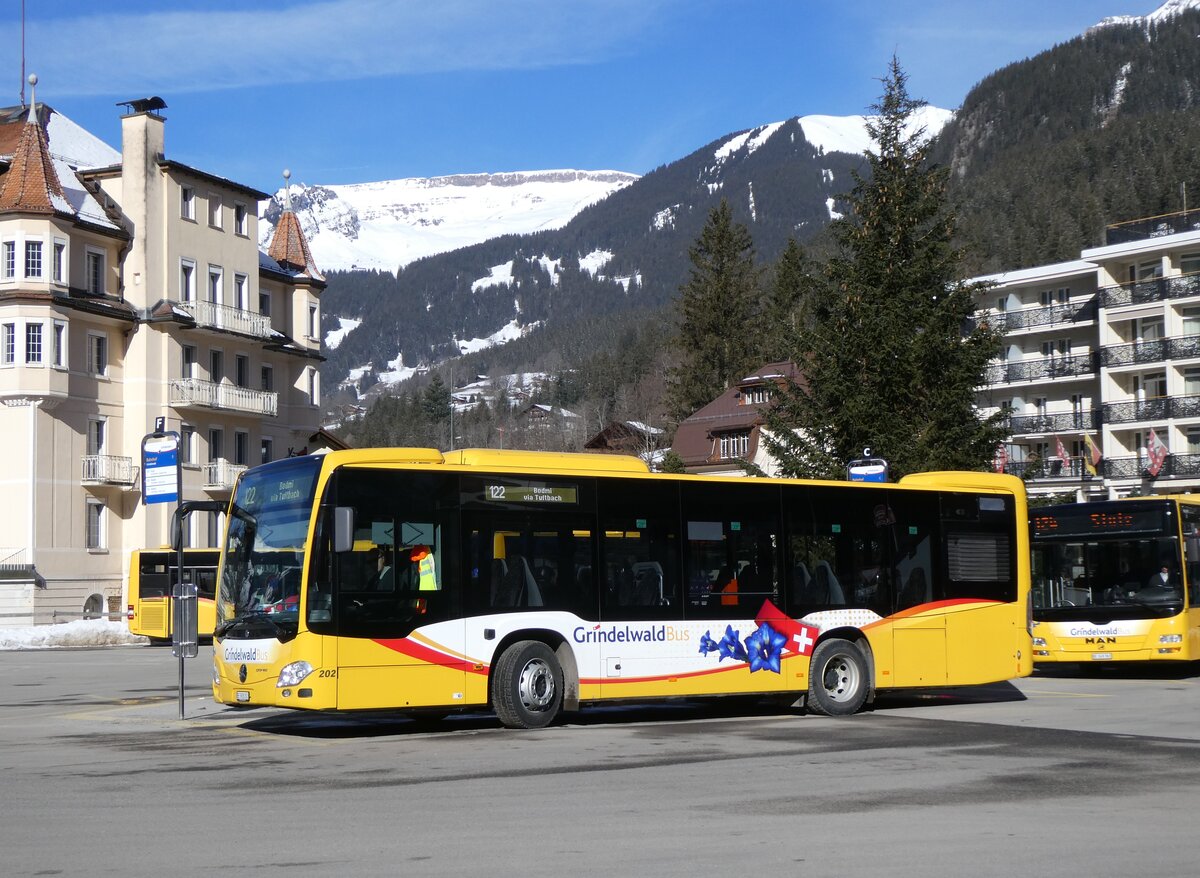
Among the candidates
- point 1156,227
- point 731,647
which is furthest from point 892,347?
point 1156,227

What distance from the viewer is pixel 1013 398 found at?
84375 mm

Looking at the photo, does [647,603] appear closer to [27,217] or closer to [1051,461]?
[27,217]

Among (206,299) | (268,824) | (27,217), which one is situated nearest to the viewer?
(268,824)

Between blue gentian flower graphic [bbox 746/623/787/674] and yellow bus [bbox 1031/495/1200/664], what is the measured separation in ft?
26.5

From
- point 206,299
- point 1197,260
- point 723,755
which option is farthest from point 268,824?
point 1197,260

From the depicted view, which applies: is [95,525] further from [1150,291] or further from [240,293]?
[1150,291]

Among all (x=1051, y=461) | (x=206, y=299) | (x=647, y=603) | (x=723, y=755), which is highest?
(x=206, y=299)

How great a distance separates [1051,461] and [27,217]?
169 feet

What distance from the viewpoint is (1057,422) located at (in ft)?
265

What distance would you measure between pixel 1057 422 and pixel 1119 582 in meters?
58.1

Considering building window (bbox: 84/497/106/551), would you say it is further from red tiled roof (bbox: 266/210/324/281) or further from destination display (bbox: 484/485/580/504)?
destination display (bbox: 484/485/580/504)

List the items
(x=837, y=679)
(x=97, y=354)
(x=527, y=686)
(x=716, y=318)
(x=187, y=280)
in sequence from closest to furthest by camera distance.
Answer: (x=527, y=686)
(x=837, y=679)
(x=97, y=354)
(x=187, y=280)
(x=716, y=318)

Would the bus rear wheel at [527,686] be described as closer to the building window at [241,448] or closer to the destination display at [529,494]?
the destination display at [529,494]

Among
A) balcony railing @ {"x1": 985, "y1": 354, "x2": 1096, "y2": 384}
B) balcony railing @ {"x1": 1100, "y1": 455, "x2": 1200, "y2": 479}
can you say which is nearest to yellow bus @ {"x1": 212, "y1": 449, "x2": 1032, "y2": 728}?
balcony railing @ {"x1": 1100, "y1": 455, "x2": 1200, "y2": 479}
